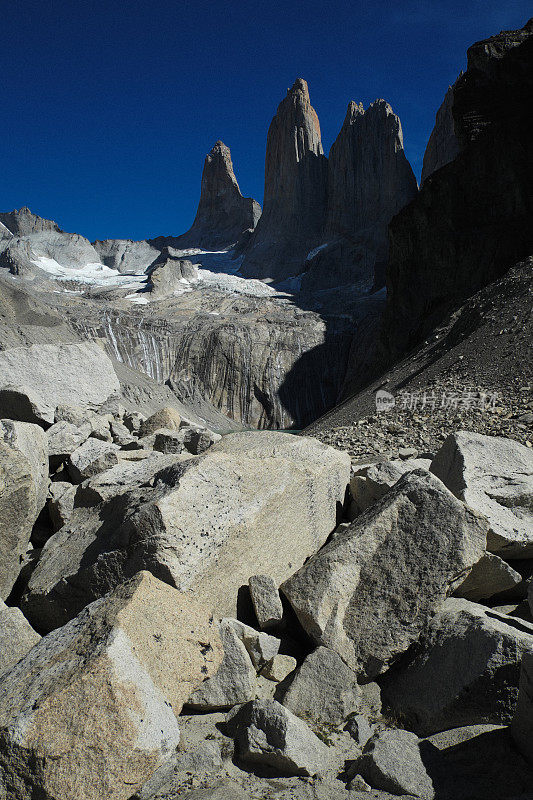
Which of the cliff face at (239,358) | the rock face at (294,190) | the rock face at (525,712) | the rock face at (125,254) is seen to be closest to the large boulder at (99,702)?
the rock face at (525,712)

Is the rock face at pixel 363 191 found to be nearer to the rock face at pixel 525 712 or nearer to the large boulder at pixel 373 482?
the large boulder at pixel 373 482

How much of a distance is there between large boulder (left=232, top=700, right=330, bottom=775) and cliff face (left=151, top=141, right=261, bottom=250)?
322ft

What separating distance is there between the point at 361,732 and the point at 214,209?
107m

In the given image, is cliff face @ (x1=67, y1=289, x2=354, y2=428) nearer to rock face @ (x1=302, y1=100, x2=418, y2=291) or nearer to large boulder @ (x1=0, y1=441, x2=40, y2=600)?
rock face @ (x1=302, y1=100, x2=418, y2=291)

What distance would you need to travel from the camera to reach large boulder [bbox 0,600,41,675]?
2.85 m

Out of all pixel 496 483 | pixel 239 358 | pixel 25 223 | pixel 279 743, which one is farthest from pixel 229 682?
pixel 25 223

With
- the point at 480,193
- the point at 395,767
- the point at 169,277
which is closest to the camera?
the point at 395,767

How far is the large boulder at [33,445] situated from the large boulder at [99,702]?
2119 millimetres

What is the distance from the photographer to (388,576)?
307 cm

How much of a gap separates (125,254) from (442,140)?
64.7 m

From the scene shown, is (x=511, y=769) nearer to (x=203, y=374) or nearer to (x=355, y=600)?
(x=355, y=600)

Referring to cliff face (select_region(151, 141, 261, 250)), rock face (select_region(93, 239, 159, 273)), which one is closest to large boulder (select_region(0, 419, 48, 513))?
cliff face (select_region(151, 141, 261, 250))

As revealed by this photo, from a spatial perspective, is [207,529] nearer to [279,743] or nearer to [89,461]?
[279,743]

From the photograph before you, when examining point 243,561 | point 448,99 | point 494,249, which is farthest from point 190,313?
point 243,561
